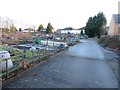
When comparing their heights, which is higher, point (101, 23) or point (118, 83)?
point (101, 23)

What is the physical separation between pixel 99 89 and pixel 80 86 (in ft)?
2.52

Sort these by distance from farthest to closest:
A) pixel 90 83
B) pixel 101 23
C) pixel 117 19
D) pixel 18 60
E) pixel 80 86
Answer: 1. pixel 101 23
2. pixel 117 19
3. pixel 18 60
4. pixel 90 83
5. pixel 80 86

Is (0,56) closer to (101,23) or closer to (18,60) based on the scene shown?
(18,60)

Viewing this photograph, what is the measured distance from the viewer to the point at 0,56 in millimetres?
7867

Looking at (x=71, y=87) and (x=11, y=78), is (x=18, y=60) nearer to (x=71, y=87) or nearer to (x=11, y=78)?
(x=11, y=78)

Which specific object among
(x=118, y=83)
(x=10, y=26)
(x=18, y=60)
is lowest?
(x=118, y=83)

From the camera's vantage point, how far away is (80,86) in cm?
689

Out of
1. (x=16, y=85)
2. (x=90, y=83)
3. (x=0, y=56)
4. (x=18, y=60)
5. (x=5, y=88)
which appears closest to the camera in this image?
(x=5, y=88)

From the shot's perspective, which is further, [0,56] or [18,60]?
[18,60]

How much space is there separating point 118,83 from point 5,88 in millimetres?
4881

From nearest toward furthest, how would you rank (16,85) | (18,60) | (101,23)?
(16,85), (18,60), (101,23)

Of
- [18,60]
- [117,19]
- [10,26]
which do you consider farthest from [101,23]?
[18,60]

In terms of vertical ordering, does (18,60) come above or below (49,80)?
above

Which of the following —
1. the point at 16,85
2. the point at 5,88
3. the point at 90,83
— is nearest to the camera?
the point at 5,88
